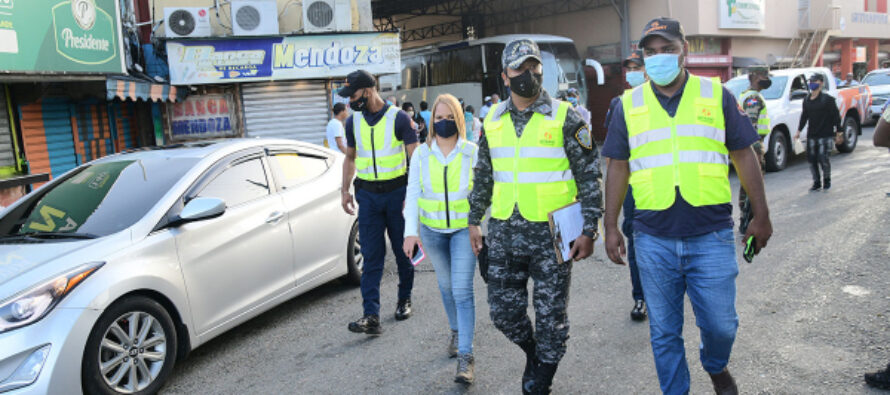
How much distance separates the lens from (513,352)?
4.27 m

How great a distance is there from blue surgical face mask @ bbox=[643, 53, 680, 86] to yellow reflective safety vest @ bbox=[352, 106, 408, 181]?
231 centimetres

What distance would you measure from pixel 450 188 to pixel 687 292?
5.14 feet

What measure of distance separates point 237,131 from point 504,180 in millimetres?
12489

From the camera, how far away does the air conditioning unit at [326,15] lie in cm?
1418

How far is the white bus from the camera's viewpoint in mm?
18922

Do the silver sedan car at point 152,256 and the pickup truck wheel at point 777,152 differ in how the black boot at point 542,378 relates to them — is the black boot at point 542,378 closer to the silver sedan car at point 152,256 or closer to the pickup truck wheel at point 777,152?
the silver sedan car at point 152,256

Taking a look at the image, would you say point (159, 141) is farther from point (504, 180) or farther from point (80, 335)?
point (504, 180)

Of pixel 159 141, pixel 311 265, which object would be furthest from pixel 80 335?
pixel 159 141

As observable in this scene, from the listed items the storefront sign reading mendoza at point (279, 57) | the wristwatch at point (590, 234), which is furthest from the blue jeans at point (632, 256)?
the storefront sign reading mendoza at point (279, 57)

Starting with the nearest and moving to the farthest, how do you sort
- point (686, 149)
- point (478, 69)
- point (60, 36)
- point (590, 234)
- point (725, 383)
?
point (686, 149) → point (725, 383) → point (590, 234) → point (60, 36) → point (478, 69)

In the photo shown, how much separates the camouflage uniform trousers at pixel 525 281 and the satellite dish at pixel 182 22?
12.0 metres

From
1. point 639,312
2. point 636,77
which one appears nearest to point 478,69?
point 636,77

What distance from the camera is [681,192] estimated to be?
2.80 m

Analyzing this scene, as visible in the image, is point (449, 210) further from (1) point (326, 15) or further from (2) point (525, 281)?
(1) point (326, 15)
